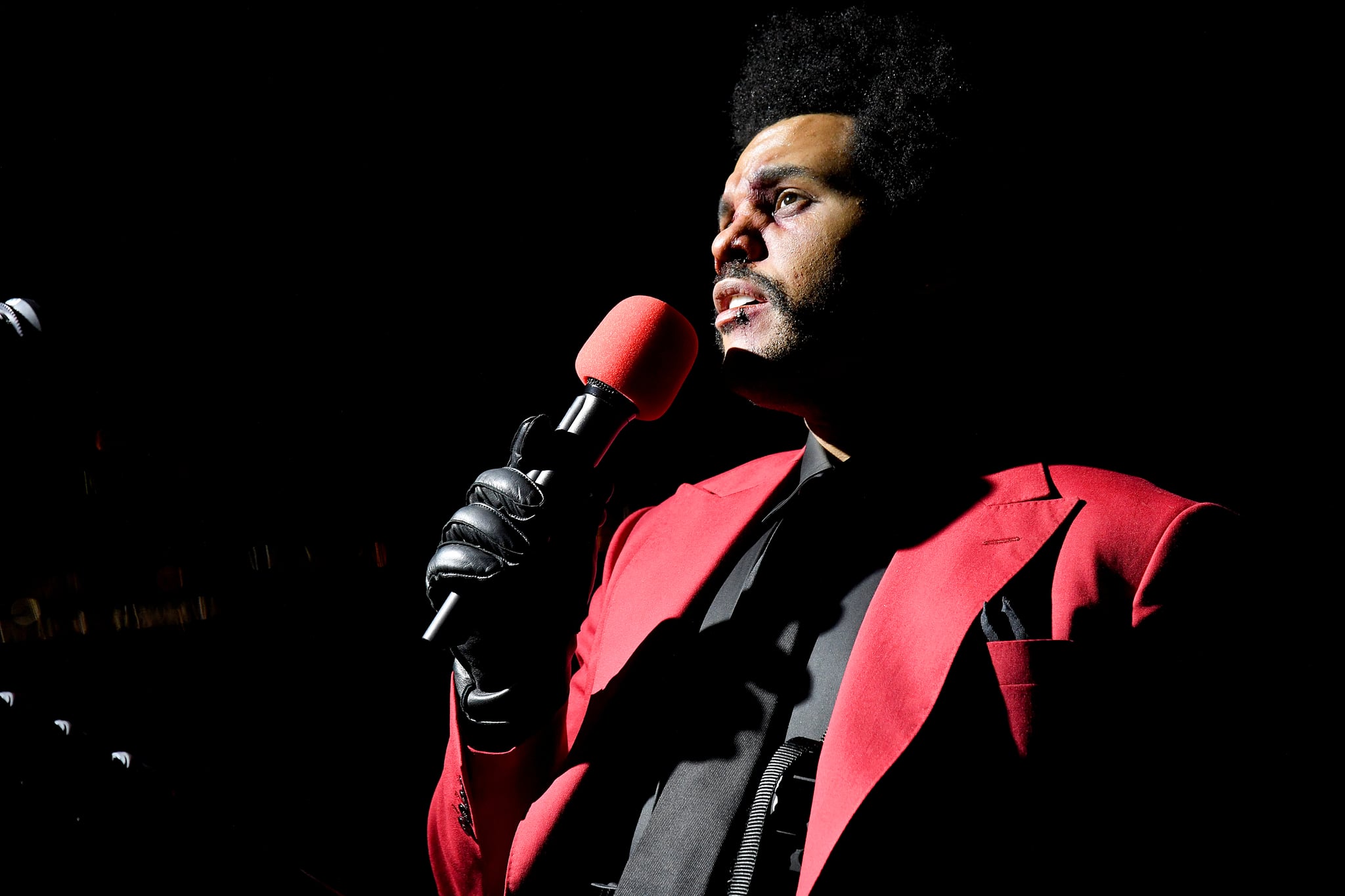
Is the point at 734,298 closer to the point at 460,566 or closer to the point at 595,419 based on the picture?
the point at 595,419

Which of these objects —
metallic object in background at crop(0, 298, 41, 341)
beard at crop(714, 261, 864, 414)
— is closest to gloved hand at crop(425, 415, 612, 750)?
beard at crop(714, 261, 864, 414)

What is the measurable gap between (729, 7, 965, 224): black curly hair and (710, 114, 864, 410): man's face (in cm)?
10

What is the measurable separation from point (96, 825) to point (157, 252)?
1622mm

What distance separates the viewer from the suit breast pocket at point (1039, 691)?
1.17 meters

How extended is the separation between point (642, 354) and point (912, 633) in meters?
0.60

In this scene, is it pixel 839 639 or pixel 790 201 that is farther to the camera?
pixel 790 201

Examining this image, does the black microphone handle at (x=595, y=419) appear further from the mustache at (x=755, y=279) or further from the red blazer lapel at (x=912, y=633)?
the red blazer lapel at (x=912, y=633)

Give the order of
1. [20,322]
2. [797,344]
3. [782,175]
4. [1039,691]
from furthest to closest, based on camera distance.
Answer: [782,175], [797,344], [1039,691], [20,322]

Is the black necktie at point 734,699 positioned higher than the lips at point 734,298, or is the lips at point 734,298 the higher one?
the lips at point 734,298

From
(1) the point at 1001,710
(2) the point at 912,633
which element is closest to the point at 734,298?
(2) the point at 912,633

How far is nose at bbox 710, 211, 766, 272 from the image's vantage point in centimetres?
158

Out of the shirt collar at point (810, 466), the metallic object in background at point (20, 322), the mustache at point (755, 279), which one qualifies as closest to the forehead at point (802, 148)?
the mustache at point (755, 279)

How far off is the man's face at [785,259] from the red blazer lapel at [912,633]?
38cm

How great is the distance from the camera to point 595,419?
136 centimetres
